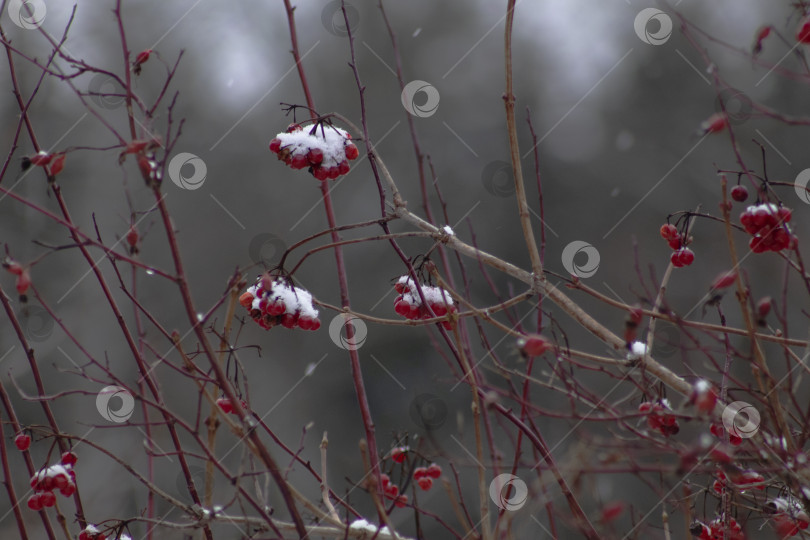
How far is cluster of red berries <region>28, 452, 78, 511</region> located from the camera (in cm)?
169

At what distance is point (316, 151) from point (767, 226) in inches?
43.2

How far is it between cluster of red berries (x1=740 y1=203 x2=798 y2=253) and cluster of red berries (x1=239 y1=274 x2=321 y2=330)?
107 cm

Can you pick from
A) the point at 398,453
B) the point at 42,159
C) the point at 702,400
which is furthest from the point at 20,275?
the point at 398,453

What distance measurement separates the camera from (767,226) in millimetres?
1504

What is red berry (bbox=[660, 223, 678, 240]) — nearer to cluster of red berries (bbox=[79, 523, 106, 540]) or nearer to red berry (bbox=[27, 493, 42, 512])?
cluster of red berries (bbox=[79, 523, 106, 540])

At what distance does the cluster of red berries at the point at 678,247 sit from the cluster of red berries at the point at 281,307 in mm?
1012

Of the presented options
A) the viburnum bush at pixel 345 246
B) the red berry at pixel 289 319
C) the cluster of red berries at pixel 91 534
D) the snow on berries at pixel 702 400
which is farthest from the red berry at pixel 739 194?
the viburnum bush at pixel 345 246

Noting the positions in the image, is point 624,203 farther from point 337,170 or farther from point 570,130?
point 337,170

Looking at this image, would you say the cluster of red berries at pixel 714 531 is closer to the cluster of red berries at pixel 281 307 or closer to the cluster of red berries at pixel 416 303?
the cluster of red berries at pixel 416 303

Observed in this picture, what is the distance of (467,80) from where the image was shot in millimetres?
11805

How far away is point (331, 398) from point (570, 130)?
6.35 meters

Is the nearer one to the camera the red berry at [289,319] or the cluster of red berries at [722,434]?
the cluster of red berries at [722,434]

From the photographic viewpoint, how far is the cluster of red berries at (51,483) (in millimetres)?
1686

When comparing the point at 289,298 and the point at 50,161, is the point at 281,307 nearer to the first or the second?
the point at 289,298
